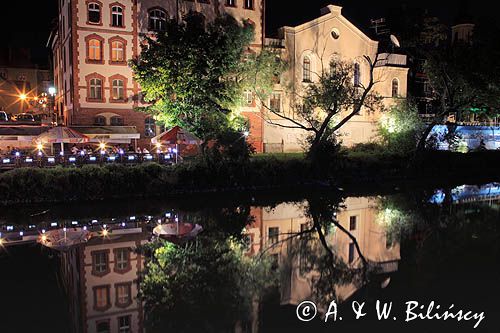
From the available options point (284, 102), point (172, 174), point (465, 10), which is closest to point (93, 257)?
point (172, 174)

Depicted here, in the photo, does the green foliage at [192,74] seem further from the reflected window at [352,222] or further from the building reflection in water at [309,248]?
the reflected window at [352,222]

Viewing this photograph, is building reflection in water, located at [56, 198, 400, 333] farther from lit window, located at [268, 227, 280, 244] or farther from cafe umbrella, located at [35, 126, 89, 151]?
cafe umbrella, located at [35, 126, 89, 151]

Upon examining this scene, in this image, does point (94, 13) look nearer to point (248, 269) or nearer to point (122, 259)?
point (122, 259)

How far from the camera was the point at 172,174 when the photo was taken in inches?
996

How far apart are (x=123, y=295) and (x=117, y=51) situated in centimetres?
2600

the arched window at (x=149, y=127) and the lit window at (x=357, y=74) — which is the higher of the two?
the lit window at (x=357, y=74)

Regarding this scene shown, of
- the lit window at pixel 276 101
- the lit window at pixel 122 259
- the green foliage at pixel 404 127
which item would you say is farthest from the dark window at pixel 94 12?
the green foliage at pixel 404 127

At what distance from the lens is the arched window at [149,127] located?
3419 cm

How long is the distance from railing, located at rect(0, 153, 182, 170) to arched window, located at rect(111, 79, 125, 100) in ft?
26.3

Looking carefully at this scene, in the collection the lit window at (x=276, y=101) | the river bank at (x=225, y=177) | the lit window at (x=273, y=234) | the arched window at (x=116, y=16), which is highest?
the arched window at (x=116, y=16)

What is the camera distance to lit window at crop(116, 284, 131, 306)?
10.3 m

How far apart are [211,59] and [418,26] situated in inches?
1410

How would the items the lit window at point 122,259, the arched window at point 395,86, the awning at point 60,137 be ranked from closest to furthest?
the lit window at point 122,259
the awning at point 60,137
the arched window at point 395,86

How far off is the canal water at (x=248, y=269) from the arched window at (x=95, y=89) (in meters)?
13.1
